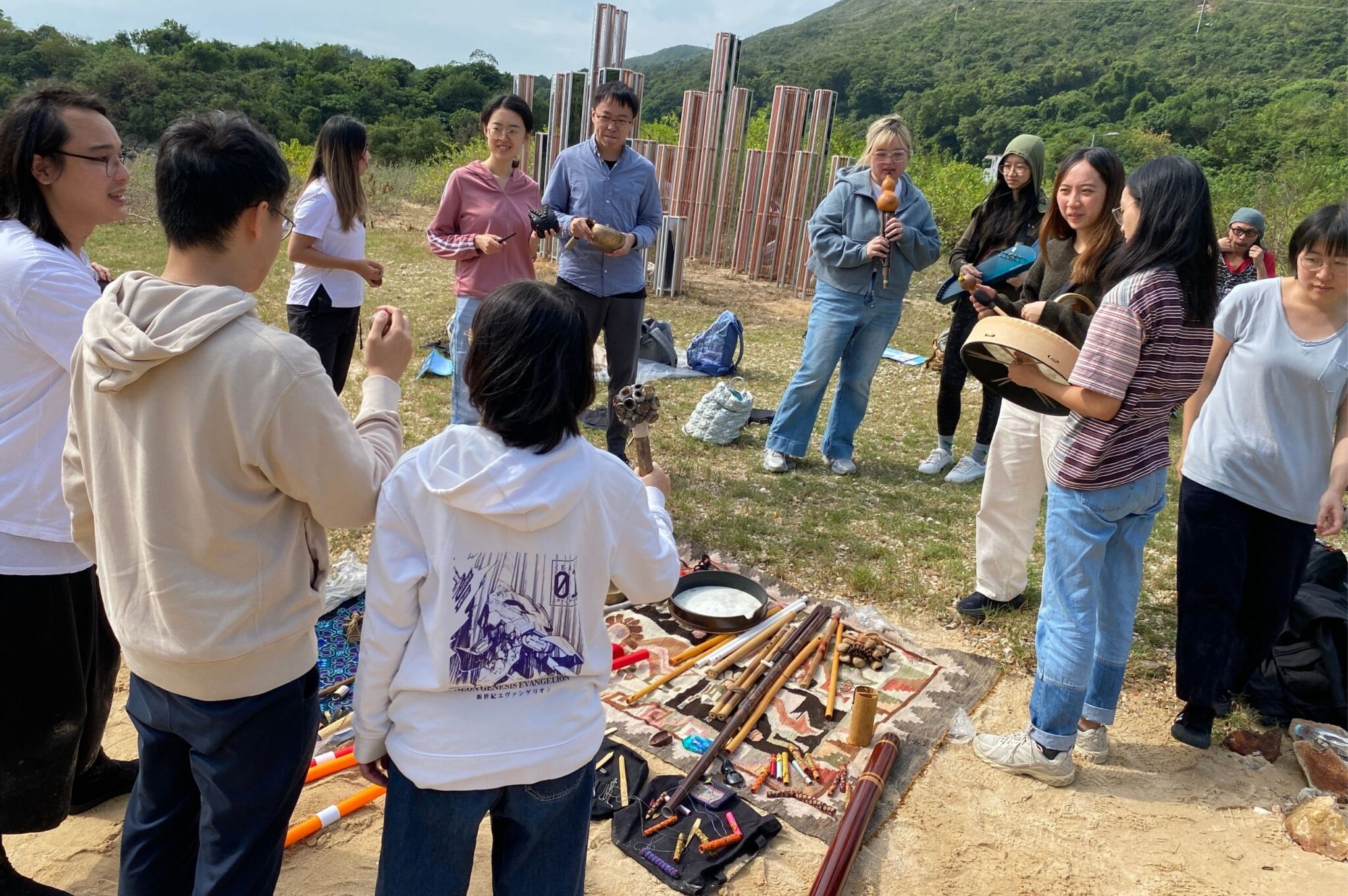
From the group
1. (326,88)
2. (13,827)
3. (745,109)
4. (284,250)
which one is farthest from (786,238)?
(326,88)

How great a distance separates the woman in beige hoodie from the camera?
146 centimetres

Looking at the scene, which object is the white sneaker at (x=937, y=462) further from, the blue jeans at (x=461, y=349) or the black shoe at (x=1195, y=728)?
the blue jeans at (x=461, y=349)

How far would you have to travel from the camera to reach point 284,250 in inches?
555

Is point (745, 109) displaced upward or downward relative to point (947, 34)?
downward

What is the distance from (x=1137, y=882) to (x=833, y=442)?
3632mm

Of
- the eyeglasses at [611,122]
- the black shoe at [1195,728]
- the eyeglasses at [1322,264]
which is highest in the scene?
the eyeglasses at [611,122]

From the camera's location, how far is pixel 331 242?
4.38 m

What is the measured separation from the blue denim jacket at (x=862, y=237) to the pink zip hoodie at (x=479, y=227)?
1957mm

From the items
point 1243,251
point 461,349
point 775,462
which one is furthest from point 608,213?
point 1243,251

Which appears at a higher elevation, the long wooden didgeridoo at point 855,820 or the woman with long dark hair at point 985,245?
the woman with long dark hair at point 985,245

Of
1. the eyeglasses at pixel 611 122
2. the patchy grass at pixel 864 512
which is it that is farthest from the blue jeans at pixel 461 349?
the eyeglasses at pixel 611 122

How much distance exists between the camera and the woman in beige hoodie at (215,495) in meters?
1.46

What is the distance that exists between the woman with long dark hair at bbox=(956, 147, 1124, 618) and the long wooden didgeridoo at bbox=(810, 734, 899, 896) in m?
1.24

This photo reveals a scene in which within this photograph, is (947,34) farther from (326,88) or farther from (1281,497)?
(1281,497)
